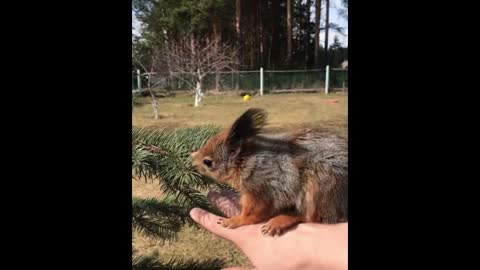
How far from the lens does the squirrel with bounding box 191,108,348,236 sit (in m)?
0.89

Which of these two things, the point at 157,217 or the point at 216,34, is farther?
the point at 157,217

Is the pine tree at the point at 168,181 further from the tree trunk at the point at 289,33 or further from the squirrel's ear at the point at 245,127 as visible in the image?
the tree trunk at the point at 289,33

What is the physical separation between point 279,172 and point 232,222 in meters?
0.18

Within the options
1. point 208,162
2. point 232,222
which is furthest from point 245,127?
point 232,222

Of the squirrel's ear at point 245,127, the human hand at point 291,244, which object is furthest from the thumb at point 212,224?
the squirrel's ear at point 245,127

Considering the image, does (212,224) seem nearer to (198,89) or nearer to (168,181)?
(168,181)

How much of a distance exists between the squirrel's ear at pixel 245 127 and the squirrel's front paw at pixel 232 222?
0.59 feet

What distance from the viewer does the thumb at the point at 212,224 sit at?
99cm

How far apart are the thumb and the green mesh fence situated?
0.32m

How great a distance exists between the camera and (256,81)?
0.98 metres

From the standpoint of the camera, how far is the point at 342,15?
3.19 ft

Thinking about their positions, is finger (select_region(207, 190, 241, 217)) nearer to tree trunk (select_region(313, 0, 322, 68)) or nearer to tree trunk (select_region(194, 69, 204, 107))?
tree trunk (select_region(194, 69, 204, 107))
